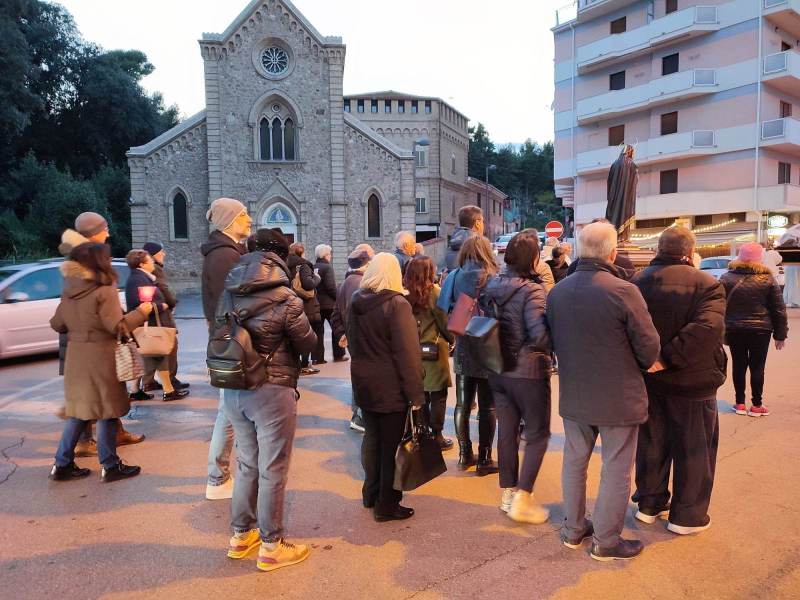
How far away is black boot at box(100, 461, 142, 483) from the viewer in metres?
4.78

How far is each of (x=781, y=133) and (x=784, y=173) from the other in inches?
124

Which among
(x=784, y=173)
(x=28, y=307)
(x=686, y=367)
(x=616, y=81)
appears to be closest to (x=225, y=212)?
(x=686, y=367)

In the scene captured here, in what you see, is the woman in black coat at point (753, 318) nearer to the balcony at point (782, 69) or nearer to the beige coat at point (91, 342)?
the beige coat at point (91, 342)

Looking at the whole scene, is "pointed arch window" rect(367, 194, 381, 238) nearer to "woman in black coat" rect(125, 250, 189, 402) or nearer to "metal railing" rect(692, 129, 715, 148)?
"metal railing" rect(692, 129, 715, 148)

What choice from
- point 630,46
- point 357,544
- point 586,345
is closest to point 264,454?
point 357,544

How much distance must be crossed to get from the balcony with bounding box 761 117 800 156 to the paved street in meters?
26.9

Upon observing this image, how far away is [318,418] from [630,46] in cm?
3155

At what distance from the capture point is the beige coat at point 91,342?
4621 mm

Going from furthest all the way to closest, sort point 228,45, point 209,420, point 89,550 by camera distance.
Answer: point 228,45 < point 209,420 < point 89,550

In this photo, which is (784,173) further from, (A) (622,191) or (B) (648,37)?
(A) (622,191)

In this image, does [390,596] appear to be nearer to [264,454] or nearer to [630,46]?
[264,454]

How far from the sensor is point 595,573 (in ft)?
11.0

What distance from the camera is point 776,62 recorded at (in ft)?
88.3

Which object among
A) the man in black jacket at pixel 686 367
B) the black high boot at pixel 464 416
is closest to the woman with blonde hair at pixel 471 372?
the black high boot at pixel 464 416
